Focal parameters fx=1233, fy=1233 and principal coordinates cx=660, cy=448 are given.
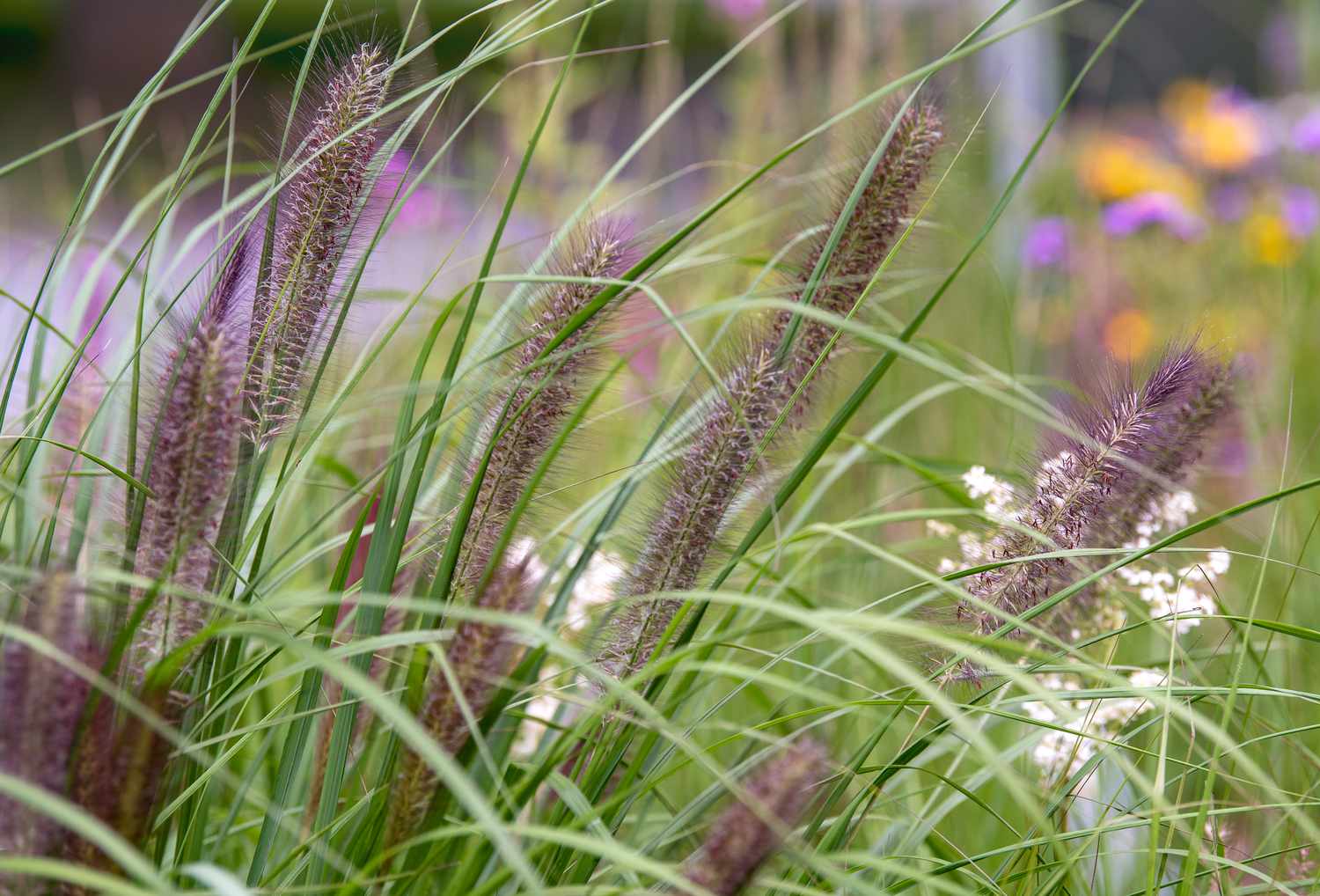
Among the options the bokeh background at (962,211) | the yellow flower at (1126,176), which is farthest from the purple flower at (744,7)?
the yellow flower at (1126,176)

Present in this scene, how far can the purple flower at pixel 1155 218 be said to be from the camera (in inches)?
148

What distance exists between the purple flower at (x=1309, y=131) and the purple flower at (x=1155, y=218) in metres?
0.38

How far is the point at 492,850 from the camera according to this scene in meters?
1.11

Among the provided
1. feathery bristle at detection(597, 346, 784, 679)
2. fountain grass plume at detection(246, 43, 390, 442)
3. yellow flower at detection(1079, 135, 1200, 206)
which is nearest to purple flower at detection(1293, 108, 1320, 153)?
yellow flower at detection(1079, 135, 1200, 206)

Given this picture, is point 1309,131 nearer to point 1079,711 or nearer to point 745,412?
point 1079,711

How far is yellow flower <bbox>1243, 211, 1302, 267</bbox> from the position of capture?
3.79 meters

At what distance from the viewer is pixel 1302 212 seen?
378 centimetres

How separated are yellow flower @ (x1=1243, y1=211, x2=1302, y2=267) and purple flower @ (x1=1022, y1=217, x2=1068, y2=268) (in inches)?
24.5

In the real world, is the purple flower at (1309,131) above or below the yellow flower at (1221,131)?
below

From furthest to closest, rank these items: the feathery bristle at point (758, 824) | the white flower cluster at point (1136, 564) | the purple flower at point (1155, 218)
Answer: the purple flower at point (1155, 218)
the white flower cluster at point (1136, 564)
the feathery bristle at point (758, 824)

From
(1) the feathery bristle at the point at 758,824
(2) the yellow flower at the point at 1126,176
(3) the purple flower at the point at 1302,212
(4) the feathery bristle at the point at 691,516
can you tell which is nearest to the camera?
(1) the feathery bristle at the point at 758,824

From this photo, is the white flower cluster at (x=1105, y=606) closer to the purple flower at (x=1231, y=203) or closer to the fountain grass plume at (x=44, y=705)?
the fountain grass plume at (x=44, y=705)

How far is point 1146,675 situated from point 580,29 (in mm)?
992

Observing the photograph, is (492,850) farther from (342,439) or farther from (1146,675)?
(342,439)
